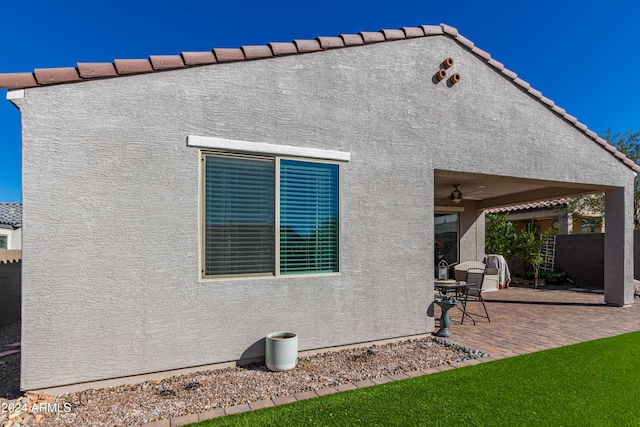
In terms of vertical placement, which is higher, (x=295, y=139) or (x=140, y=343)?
(x=295, y=139)

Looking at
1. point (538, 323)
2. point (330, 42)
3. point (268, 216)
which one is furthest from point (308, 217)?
point (538, 323)

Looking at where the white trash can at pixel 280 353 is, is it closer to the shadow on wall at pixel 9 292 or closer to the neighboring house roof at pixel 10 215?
the shadow on wall at pixel 9 292

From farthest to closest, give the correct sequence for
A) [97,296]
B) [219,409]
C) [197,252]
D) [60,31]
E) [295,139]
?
[60,31] → [295,139] → [197,252] → [97,296] → [219,409]

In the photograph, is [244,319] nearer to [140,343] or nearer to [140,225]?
[140,343]

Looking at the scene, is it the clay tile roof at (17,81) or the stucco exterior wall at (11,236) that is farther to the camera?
the stucco exterior wall at (11,236)

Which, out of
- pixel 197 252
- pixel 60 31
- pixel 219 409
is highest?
pixel 60 31

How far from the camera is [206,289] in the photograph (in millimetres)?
5477

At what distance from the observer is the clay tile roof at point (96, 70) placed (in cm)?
483

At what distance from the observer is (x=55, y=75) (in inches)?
185

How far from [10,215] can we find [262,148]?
22.3 meters

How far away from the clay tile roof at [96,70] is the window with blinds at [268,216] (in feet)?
5.62

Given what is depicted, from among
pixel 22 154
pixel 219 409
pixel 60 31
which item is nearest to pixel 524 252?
pixel 219 409

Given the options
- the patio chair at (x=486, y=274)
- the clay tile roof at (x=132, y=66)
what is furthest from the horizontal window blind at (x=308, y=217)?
the patio chair at (x=486, y=274)

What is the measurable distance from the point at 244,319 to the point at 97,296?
83.1 inches
